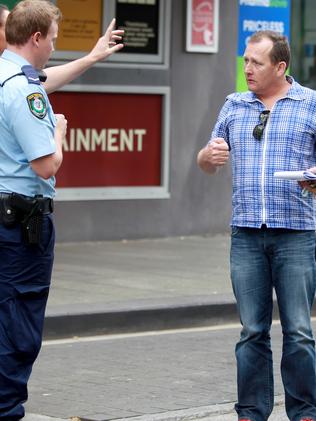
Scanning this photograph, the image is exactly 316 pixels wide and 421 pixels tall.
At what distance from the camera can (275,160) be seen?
5863 millimetres

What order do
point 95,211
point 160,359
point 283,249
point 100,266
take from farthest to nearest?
point 95,211 → point 100,266 → point 160,359 → point 283,249

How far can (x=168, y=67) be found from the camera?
13969 mm

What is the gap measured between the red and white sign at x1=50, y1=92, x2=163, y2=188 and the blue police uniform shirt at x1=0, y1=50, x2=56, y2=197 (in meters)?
7.22

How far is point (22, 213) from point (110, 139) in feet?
25.6

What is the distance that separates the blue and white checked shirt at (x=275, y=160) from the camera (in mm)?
5840

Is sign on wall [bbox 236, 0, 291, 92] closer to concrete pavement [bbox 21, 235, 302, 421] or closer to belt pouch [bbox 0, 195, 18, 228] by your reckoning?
concrete pavement [bbox 21, 235, 302, 421]

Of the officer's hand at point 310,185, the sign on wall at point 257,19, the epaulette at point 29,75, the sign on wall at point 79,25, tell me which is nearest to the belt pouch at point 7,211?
the epaulette at point 29,75

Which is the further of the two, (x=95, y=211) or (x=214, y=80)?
(x=214, y=80)

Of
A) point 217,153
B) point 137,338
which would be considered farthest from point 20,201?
point 137,338

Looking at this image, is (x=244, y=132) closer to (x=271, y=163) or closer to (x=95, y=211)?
(x=271, y=163)

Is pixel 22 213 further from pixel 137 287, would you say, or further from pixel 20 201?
pixel 137 287

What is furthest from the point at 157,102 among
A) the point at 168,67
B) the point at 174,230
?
the point at 174,230

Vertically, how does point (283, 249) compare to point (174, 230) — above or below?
above

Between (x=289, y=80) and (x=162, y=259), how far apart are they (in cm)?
638
